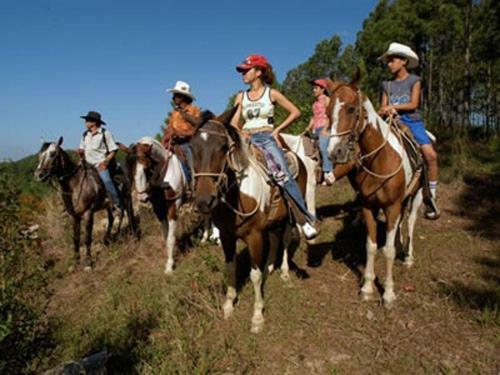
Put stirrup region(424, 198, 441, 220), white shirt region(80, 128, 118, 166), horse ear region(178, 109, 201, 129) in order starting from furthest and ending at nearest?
white shirt region(80, 128, 118, 166) < stirrup region(424, 198, 441, 220) < horse ear region(178, 109, 201, 129)

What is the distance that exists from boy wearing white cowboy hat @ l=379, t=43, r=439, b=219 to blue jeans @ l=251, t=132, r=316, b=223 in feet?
5.92

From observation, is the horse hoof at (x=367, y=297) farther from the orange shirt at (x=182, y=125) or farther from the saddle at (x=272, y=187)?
the orange shirt at (x=182, y=125)

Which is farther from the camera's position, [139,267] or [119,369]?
[139,267]

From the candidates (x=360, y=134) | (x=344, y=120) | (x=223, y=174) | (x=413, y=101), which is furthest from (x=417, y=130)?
(x=223, y=174)

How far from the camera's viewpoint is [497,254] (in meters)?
5.93

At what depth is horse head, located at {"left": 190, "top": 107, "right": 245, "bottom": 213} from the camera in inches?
125

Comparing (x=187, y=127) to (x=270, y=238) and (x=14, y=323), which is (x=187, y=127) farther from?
(x=14, y=323)

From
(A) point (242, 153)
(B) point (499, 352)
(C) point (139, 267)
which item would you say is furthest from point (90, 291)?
(B) point (499, 352)

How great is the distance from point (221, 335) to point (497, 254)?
5091mm

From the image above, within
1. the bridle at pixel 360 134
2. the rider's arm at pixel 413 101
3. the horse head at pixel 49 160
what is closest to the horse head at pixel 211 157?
the bridle at pixel 360 134

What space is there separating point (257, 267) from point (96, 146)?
5.62 metres

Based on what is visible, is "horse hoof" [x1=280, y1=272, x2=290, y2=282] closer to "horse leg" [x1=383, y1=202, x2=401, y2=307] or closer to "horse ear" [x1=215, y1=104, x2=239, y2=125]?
"horse leg" [x1=383, y1=202, x2=401, y2=307]

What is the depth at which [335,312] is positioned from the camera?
4.54 meters

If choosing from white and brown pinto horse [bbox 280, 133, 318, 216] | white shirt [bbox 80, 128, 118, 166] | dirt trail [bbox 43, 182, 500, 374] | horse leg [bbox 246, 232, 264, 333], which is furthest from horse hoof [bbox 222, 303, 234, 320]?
white shirt [bbox 80, 128, 118, 166]
